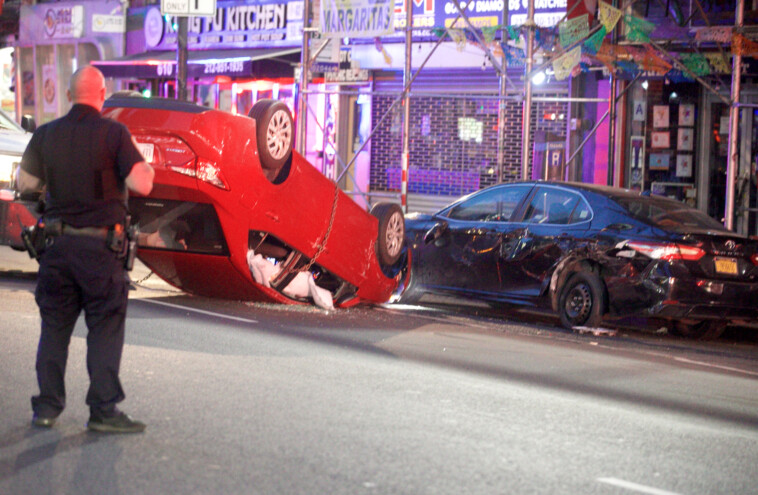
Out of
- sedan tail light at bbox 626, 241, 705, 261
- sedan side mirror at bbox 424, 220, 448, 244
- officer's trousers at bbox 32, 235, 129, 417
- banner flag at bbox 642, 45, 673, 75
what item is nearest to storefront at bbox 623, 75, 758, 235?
banner flag at bbox 642, 45, 673, 75

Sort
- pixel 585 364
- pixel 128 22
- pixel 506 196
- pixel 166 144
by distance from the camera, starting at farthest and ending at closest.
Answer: pixel 128 22 < pixel 506 196 < pixel 166 144 < pixel 585 364

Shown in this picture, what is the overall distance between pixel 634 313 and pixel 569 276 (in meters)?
0.82

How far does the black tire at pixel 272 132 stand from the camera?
964cm

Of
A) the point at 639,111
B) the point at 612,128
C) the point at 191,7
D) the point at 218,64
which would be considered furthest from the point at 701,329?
the point at 218,64

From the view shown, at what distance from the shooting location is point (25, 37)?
111 ft

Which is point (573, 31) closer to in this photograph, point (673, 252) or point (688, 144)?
point (688, 144)

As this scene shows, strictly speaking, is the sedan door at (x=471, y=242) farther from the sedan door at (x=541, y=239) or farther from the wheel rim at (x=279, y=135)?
the wheel rim at (x=279, y=135)

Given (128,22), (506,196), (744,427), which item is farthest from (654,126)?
(128,22)

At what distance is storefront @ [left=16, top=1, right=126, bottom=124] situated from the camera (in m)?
30.0

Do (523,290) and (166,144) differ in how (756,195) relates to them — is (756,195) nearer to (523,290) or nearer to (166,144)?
(523,290)

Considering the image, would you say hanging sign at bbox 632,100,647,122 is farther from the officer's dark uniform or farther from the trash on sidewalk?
the officer's dark uniform

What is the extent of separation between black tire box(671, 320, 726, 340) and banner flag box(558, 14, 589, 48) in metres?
4.99

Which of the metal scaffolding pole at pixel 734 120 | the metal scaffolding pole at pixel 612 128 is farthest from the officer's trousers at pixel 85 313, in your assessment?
the metal scaffolding pole at pixel 612 128

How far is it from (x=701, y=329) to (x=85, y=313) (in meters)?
7.46
